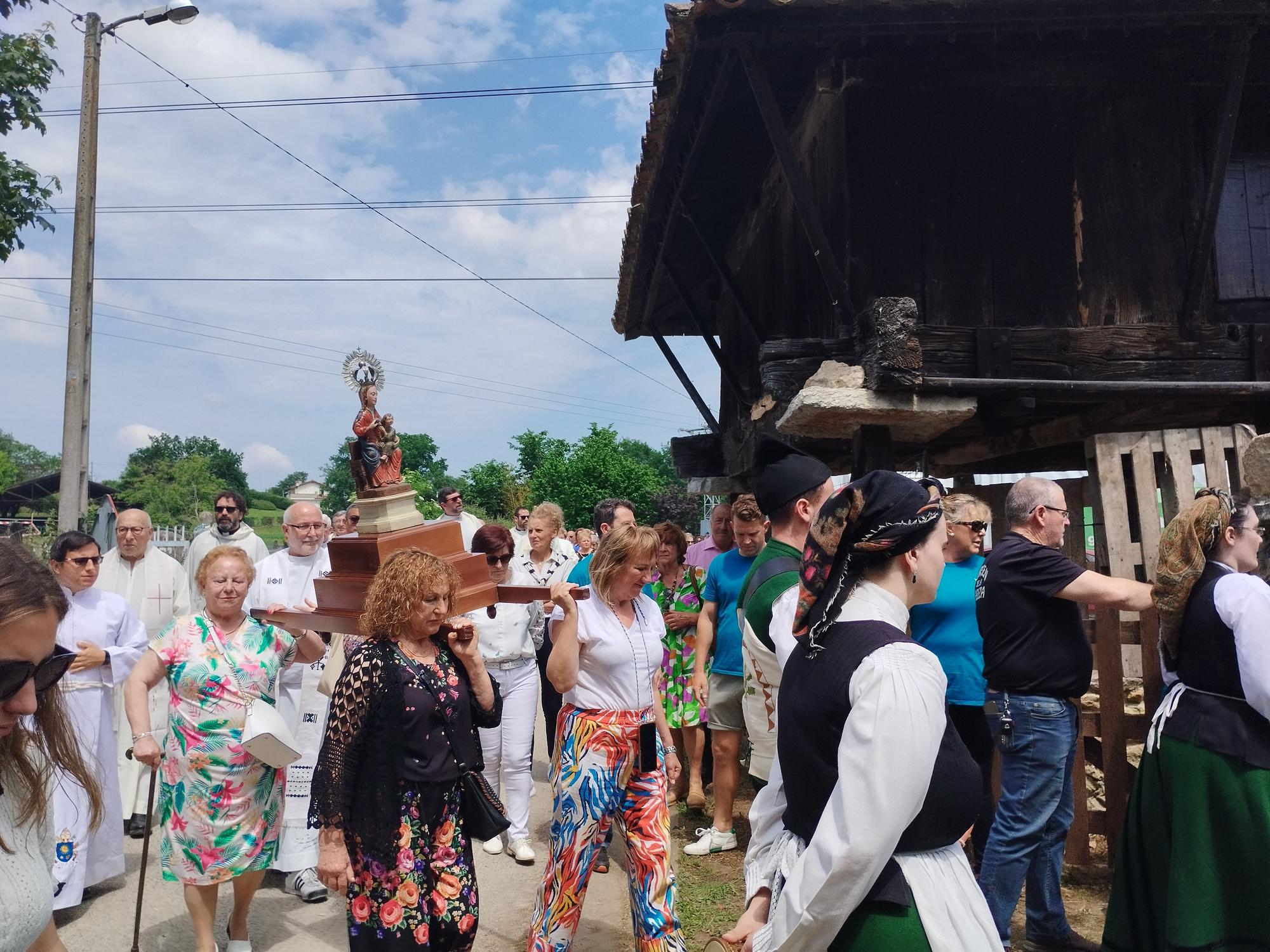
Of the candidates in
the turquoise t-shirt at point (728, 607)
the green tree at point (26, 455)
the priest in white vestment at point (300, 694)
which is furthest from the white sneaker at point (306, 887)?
the green tree at point (26, 455)

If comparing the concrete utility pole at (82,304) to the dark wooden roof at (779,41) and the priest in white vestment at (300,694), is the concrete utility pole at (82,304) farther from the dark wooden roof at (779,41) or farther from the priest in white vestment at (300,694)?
the dark wooden roof at (779,41)

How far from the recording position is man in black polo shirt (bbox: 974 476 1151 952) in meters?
4.09

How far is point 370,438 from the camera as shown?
3.56 meters

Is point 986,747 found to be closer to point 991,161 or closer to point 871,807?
point 871,807

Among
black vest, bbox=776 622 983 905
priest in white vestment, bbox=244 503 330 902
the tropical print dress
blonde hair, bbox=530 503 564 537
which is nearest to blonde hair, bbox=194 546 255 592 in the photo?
the tropical print dress

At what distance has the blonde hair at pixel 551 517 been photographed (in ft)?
24.3

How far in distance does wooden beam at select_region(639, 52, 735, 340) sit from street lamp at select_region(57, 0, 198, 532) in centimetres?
579

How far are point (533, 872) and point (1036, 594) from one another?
347 cm

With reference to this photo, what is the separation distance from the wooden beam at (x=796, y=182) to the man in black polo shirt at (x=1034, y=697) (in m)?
2.36

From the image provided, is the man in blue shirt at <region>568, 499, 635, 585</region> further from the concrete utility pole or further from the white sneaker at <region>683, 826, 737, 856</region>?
the concrete utility pole

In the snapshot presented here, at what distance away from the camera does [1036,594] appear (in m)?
4.17

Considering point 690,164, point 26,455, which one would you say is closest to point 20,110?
point 690,164

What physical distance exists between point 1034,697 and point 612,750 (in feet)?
6.16

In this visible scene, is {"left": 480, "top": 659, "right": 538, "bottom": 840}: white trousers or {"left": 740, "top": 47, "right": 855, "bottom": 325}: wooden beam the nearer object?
{"left": 740, "top": 47, "right": 855, "bottom": 325}: wooden beam
